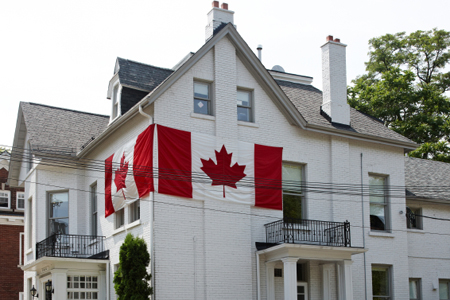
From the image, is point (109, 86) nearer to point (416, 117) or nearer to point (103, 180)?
point (103, 180)

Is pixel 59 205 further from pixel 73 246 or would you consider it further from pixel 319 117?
pixel 319 117

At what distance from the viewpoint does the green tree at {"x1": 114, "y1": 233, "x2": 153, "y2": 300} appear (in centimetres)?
1872

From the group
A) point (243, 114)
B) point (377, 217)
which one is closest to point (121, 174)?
point (243, 114)

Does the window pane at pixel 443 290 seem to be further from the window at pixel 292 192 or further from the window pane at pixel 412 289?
the window at pixel 292 192

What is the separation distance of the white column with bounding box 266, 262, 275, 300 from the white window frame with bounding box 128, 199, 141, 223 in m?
4.61

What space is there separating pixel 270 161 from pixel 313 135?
7.80 ft

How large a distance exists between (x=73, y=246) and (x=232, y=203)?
7.39 meters

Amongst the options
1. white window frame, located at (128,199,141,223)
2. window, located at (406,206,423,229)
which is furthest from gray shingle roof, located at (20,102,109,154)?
window, located at (406,206,423,229)

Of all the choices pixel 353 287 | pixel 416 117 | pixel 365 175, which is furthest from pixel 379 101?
pixel 353 287

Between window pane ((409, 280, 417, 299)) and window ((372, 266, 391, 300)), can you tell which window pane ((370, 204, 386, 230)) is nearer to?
window ((372, 266, 391, 300))

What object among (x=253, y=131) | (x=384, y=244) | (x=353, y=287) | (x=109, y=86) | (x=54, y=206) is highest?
(x=109, y=86)

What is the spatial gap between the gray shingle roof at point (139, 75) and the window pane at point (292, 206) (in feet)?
20.6

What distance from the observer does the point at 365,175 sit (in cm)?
2461

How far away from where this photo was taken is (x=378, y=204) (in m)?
24.9
